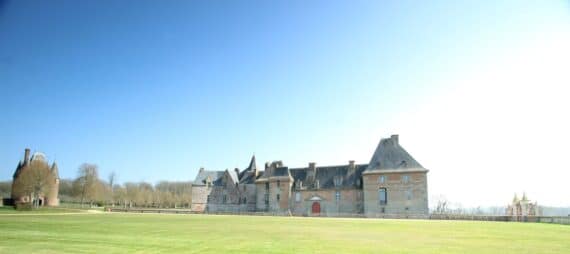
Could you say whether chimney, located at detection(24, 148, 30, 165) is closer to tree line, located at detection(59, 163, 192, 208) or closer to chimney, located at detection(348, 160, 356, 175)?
tree line, located at detection(59, 163, 192, 208)

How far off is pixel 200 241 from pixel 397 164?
42713mm

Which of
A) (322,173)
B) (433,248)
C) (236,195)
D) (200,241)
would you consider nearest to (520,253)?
(433,248)

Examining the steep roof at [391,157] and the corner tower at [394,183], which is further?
the steep roof at [391,157]

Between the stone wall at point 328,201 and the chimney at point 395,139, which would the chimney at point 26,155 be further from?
the chimney at point 395,139

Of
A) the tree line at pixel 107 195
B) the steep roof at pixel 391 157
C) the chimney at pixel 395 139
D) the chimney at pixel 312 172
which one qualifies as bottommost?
the tree line at pixel 107 195

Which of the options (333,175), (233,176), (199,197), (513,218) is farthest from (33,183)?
(513,218)

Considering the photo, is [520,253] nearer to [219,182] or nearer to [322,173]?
[322,173]

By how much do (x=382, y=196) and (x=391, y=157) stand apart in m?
5.63

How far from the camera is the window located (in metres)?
51.1

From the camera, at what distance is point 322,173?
60.1 meters

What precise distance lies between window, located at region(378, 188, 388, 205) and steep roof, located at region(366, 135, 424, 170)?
310 cm

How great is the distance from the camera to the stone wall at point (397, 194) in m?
49.1

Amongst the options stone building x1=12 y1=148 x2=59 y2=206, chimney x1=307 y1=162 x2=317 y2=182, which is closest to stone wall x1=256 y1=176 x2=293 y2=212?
chimney x1=307 y1=162 x2=317 y2=182

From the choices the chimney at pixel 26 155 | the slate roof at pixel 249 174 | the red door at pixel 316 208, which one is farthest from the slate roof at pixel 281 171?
the chimney at pixel 26 155
